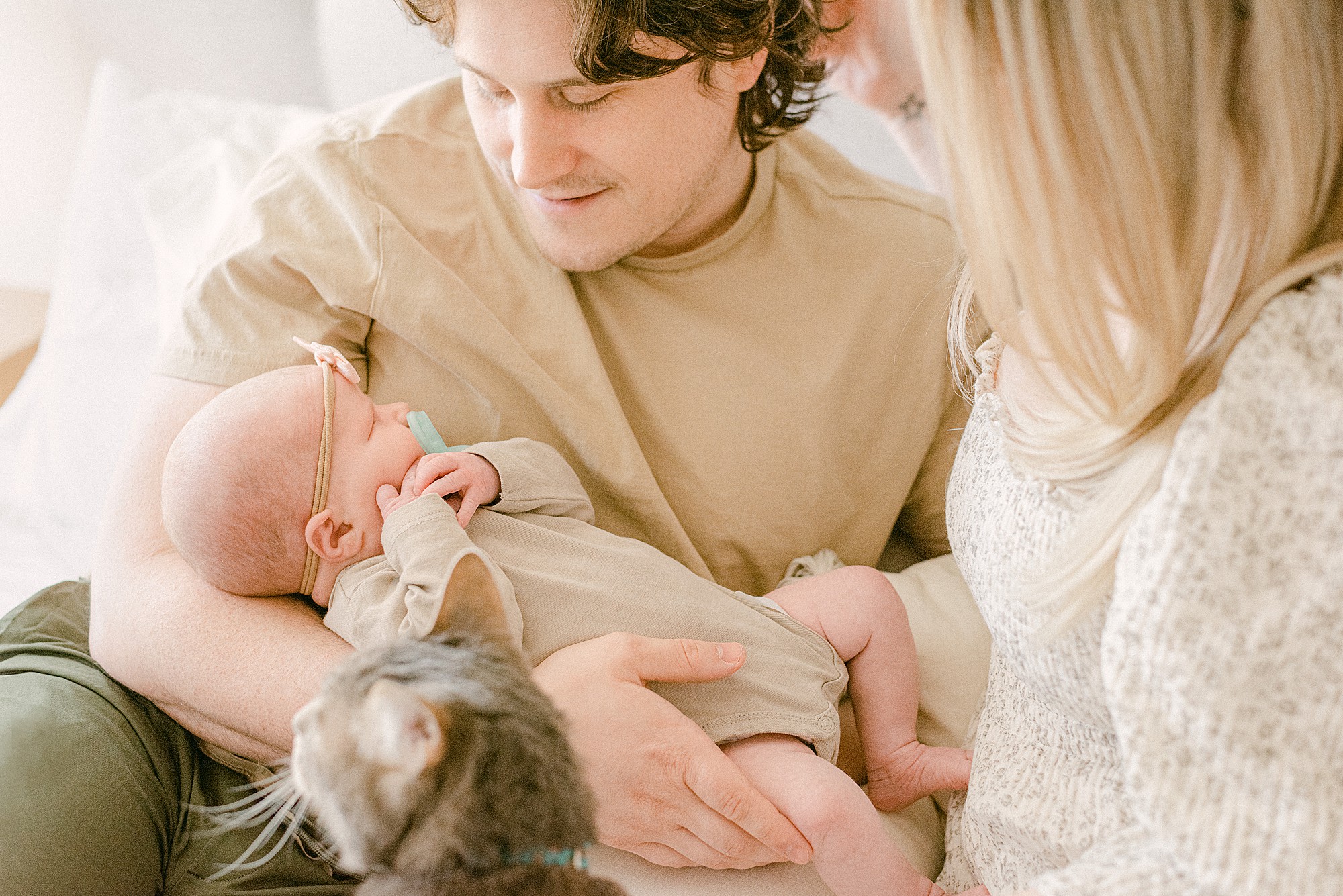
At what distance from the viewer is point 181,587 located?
868mm

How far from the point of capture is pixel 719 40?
978mm

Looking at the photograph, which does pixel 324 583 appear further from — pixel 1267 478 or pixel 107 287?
pixel 107 287

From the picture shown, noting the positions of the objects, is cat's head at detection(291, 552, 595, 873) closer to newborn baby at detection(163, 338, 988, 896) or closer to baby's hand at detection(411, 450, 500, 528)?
newborn baby at detection(163, 338, 988, 896)

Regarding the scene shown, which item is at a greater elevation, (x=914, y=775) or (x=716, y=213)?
(x=716, y=213)

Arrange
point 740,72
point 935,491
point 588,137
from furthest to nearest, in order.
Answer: point 935,491 < point 740,72 < point 588,137

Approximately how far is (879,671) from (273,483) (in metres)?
0.57

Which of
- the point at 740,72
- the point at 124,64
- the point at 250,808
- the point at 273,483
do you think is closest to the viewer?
the point at 250,808

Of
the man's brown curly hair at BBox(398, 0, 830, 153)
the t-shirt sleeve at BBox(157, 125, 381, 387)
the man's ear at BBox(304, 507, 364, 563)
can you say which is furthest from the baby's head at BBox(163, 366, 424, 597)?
the man's brown curly hair at BBox(398, 0, 830, 153)

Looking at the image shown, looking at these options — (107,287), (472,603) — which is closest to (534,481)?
(472,603)

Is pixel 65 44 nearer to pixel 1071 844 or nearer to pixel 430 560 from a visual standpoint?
pixel 430 560

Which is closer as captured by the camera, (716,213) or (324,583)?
(324,583)

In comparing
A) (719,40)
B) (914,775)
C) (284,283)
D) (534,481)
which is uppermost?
(719,40)

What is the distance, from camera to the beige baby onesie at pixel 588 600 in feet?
2.31

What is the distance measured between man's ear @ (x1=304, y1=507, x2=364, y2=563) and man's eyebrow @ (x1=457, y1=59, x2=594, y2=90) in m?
0.44
